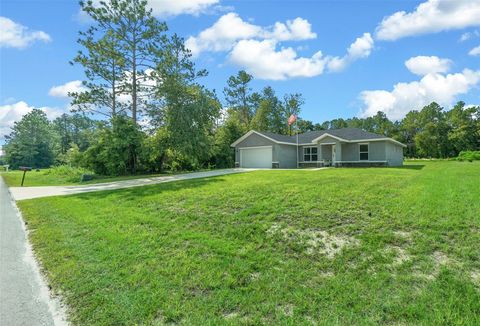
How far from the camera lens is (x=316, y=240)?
4.73 meters

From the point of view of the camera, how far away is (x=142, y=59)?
23797 millimetres

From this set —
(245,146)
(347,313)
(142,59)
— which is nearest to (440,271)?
(347,313)

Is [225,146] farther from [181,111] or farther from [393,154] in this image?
[393,154]

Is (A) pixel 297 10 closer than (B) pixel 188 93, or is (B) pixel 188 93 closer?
(A) pixel 297 10

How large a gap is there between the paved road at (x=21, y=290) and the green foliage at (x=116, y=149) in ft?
50.1

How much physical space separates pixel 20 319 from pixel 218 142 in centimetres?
2648

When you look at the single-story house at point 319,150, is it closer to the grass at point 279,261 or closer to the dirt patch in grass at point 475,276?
the grass at point 279,261

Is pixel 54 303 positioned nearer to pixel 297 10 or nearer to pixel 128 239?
pixel 128 239

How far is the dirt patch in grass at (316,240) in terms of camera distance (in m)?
4.38

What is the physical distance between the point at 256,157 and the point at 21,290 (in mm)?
22520

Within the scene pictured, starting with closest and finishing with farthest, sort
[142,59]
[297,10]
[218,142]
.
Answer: [297,10], [142,59], [218,142]

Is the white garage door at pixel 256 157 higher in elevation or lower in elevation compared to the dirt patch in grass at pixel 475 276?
higher

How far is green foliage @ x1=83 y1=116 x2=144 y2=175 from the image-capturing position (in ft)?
68.5

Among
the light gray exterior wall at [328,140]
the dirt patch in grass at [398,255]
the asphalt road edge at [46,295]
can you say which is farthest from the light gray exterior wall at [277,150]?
the asphalt road edge at [46,295]
